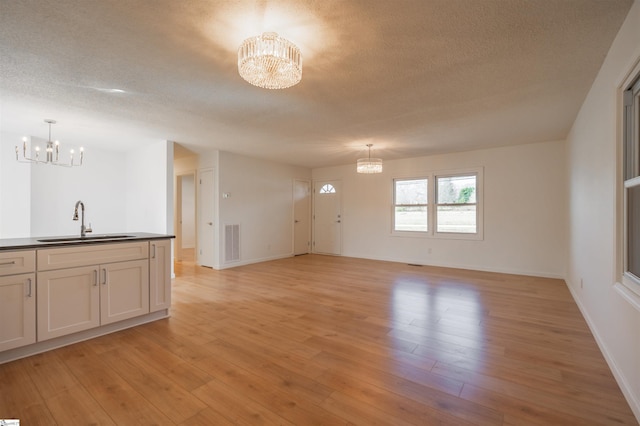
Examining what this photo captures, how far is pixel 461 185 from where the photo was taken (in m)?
6.26

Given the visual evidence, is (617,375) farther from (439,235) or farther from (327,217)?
(327,217)

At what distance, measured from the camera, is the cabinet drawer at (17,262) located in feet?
7.34

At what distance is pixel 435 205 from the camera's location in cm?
652

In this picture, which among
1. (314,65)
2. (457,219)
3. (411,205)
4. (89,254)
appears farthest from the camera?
(411,205)

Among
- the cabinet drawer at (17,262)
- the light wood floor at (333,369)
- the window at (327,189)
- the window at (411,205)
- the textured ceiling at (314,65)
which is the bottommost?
the light wood floor at (333,369)

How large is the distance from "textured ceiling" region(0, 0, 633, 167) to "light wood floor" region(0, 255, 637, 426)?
2481 millimetres

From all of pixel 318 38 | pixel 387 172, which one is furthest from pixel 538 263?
pixel 318 38

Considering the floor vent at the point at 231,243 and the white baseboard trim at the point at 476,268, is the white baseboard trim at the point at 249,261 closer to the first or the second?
the floor vent at the point at 231,243

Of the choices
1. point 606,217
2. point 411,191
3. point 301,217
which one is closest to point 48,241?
point 606,217

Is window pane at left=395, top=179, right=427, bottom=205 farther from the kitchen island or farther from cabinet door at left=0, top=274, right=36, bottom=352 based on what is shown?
cabinet door at left=0, top=274, right=36, bottom=352

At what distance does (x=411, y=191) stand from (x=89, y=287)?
6101 millimetres

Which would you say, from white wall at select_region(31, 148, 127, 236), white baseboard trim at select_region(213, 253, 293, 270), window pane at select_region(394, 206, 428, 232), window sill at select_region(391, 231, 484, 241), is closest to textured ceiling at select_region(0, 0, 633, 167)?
white wall at select_region(31, 148, 127, 236)

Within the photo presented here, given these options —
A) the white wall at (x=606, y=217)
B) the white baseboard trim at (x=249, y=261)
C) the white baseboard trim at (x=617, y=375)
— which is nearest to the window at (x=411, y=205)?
the white baseboard trim at (x=249, y=261)

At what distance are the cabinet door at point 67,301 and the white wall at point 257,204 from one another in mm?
3367
